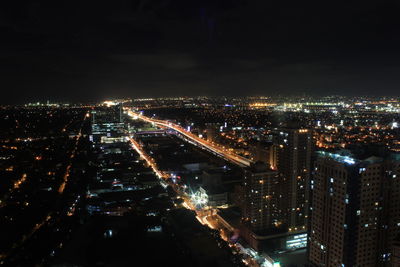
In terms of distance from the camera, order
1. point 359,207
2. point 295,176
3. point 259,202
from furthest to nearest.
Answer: point 295,176 → point 259,202 → point 359,207

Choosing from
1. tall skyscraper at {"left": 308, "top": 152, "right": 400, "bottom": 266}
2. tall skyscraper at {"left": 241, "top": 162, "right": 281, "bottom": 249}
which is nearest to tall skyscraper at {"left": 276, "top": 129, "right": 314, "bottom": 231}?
tall skyscraper at {"left": 241, "top": 162, "right": 281, "bottom": 249}

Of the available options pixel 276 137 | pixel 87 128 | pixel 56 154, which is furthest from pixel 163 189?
pixel 87 128

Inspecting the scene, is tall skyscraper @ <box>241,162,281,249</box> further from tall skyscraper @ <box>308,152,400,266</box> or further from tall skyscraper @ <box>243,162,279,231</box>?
tall skyscraper @ <box>308,152,400,266</box>

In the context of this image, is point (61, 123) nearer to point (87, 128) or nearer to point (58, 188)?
point (87, 128)

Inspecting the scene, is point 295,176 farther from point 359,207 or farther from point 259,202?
point 359,207

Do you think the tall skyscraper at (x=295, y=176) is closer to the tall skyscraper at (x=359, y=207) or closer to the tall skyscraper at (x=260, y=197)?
the tall skyscraper at (x=260, y=197)

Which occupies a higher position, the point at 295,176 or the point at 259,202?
the point at 295,176

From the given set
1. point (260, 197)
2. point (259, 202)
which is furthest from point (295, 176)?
point (259, 202)
